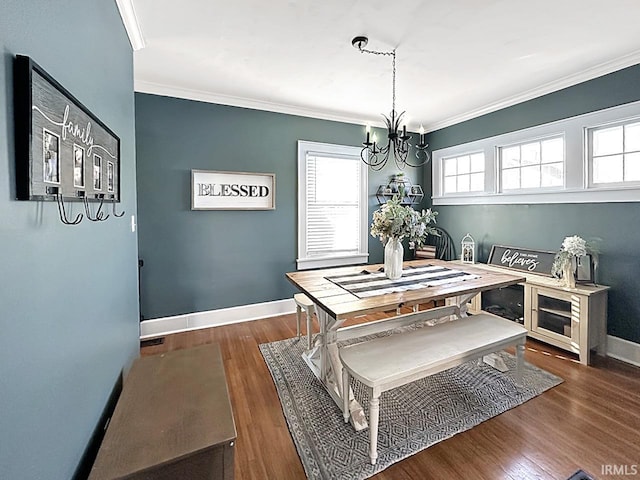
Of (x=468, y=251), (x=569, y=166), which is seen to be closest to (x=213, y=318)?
(x=468, y=251)

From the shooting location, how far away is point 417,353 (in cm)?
185

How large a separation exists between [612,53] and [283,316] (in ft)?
13.4

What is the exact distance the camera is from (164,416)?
4.18 feet

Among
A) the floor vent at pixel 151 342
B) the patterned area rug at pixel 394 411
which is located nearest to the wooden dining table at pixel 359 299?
the patterned area rug at pixel 394 411

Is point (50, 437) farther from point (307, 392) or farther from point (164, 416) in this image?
point (307, 392)

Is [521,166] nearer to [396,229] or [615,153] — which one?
[615,153]

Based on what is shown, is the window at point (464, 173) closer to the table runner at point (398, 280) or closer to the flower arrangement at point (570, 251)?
the flower arrangement at point (570, 251)

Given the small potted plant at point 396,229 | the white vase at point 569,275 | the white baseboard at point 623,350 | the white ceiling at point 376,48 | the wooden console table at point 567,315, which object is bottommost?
the white baseboard at point 623,350

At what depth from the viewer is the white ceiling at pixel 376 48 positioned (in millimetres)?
1949

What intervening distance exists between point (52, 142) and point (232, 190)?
270 centimetres

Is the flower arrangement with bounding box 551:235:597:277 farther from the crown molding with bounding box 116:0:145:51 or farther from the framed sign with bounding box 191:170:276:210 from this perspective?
the crown molding with bounding box 116:0:145:51

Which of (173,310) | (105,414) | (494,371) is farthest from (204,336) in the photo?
(494,371)

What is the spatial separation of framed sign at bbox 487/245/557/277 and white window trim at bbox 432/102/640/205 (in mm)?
565

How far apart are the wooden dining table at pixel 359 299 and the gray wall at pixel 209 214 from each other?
50.6 inches
